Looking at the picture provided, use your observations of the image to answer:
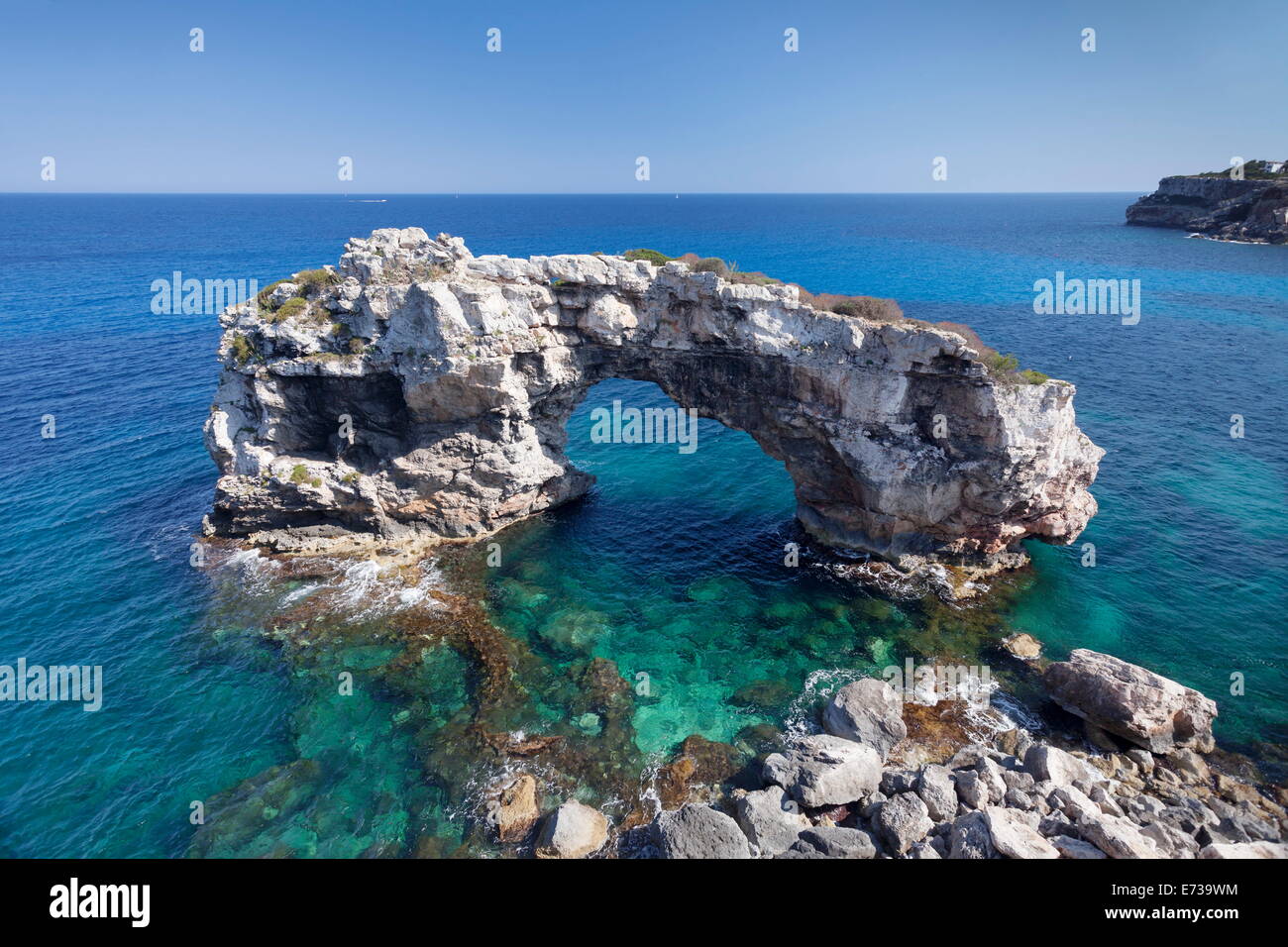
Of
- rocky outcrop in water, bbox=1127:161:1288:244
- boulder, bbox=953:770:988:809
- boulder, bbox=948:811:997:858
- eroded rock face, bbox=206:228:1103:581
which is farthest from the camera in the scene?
rocky outcrop in water, bbox=1127:161:1288:244

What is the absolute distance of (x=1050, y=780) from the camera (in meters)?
20.9

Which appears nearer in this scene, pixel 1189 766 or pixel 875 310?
pixel 1189 766

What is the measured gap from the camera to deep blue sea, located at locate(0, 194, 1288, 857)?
2239cm

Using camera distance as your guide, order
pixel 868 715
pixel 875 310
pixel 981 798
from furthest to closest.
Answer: pixel 875 310, pixel 868 715, pixel 981 798

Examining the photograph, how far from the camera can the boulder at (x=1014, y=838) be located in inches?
691

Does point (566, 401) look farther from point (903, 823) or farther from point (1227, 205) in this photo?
point (1227, 205)

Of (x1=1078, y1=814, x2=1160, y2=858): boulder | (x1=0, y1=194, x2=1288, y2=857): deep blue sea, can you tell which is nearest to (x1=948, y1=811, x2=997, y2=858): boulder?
(x1=1078, y1=814, x2=1160, y2=858): boulder

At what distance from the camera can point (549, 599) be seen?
31562mm

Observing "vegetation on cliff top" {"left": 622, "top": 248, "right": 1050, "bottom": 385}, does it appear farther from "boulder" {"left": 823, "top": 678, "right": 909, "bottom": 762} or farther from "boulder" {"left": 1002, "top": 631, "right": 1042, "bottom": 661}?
"boulder" {"left": 823, "top": 678, "right": 909, "bottom": 762}

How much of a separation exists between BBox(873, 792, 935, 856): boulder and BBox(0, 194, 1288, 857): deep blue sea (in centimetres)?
593

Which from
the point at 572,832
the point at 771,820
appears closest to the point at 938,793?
the point at 771,820

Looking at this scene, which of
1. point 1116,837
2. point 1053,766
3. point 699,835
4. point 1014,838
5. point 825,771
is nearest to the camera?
point 1116,837

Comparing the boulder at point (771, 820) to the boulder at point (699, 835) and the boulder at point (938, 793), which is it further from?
the boulder at point (938, 793)

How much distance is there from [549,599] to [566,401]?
40.4 feet
